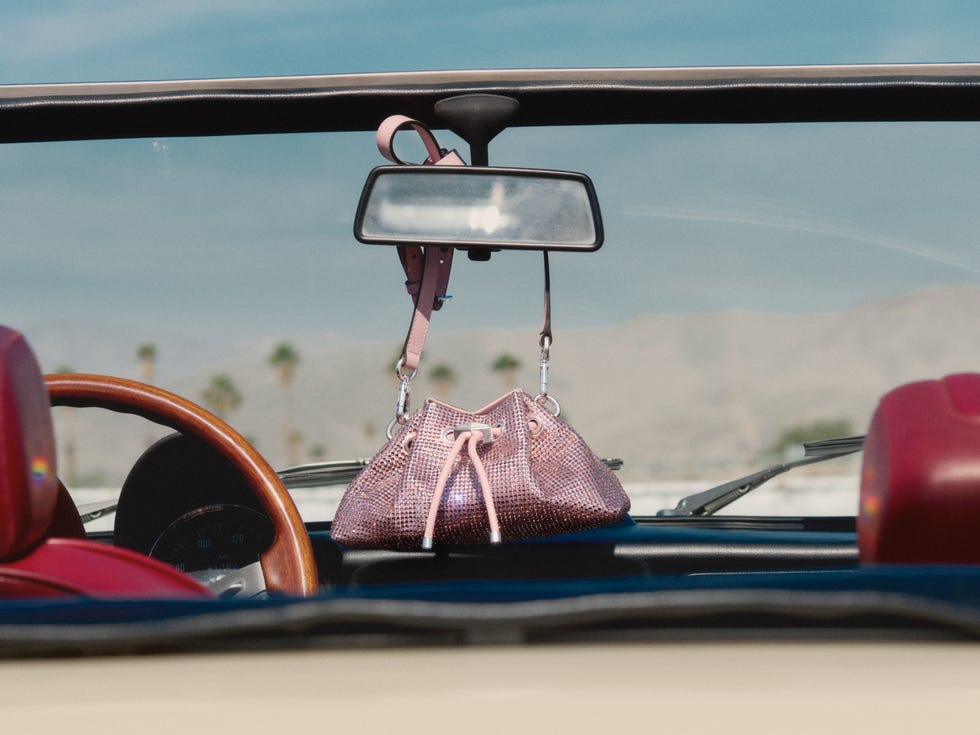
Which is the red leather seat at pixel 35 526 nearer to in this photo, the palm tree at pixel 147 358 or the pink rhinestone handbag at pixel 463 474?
the pink rhinestone handbag at pixel 463 474

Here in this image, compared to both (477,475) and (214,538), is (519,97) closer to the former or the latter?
(477,475)

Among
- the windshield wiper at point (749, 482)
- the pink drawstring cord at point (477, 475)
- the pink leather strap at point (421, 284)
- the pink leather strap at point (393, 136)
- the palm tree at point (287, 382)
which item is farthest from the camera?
the windshield wiper at point (749, 482)

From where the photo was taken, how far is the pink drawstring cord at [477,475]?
253 centimetres

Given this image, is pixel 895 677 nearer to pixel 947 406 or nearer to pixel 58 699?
pixel 947 406

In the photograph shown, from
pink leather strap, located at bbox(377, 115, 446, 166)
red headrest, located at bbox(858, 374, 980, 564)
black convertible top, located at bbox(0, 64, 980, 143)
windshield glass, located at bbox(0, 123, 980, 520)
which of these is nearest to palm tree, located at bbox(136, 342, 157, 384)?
windshield glass, located at bbox(0, 123, 980, 520)

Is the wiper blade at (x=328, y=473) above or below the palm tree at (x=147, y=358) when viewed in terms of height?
below

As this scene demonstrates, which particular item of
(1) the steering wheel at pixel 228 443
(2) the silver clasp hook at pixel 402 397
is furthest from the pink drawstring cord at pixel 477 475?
(1) the steering wheel at pixel 228 443

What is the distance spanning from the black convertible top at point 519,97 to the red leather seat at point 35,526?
1.36 metres

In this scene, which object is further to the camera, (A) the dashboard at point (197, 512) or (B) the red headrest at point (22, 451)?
(A) the dashboard at point (197, 512)

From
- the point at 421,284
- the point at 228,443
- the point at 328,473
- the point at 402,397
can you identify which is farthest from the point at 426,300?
the point at 328,473

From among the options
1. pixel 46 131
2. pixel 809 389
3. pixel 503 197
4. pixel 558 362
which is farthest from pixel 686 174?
pixel 809 389

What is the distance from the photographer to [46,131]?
270 cm

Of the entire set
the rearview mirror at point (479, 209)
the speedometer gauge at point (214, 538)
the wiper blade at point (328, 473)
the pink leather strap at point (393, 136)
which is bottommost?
the speedometer gauge at point (214, 538)

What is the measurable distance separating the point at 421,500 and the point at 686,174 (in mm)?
988
